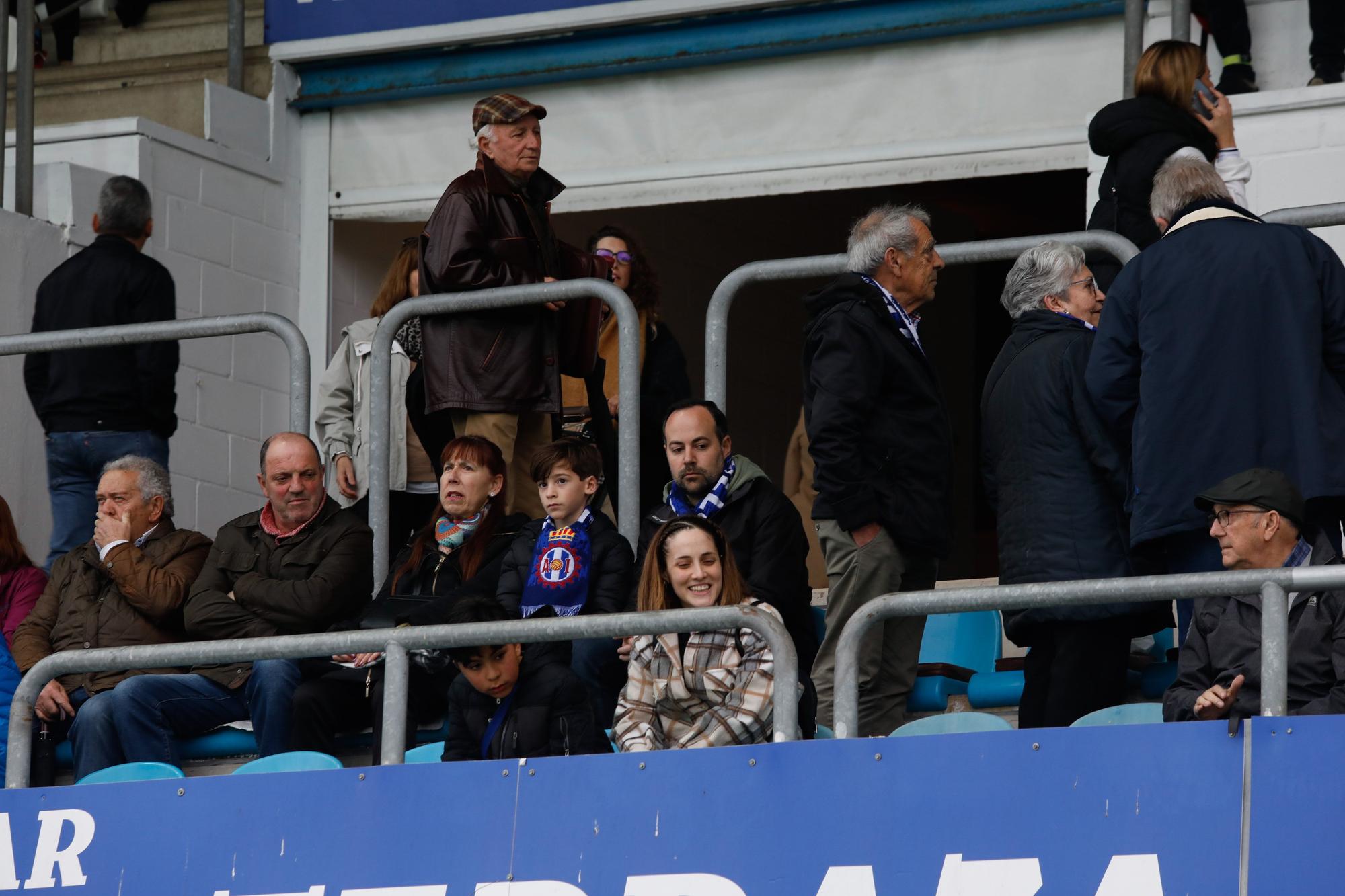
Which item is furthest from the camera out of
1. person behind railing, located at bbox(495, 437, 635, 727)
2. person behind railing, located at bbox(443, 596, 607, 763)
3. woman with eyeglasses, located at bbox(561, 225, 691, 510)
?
woman with eyeglasses, located at bbox(561, 225, 691, 510)

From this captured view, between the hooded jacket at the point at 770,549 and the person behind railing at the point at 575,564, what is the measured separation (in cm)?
8

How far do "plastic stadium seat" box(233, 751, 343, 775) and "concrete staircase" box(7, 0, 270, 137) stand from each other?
4559mm

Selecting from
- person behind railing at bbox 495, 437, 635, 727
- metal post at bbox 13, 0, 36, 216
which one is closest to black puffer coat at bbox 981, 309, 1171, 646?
person behind railing at bbox 495, 437, 635, 727

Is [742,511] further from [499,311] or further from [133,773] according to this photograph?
[133,773]

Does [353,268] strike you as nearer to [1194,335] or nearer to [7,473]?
[7,473]

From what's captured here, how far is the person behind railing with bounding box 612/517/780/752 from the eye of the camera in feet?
17.1

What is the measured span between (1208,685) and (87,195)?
563 cm

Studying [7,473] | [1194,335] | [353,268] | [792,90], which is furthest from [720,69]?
[1194,335]

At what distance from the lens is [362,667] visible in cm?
625

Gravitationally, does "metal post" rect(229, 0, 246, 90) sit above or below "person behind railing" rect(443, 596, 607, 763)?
above

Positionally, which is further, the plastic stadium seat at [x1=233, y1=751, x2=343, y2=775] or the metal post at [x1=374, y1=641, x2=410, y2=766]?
the plastic stadium seat at [x1=233, y1=751, x2=343, y2=775]

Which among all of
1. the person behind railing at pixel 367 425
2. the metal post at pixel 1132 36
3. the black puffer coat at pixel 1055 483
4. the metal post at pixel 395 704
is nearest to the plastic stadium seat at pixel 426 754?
the metal post at pixel 395 704

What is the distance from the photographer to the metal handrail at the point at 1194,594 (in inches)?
171

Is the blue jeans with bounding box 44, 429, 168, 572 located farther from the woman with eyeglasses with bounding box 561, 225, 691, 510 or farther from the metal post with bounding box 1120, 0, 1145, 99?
the metal post with bounding box 1120, 0, 1145, 99
